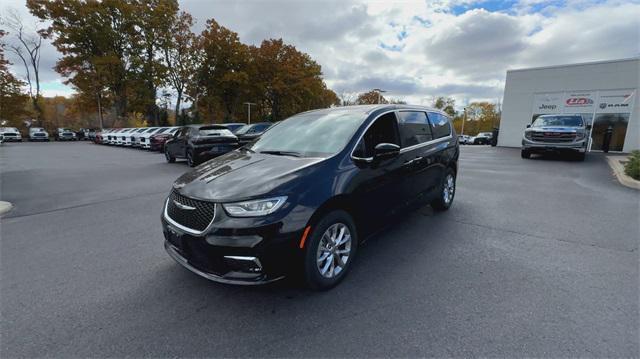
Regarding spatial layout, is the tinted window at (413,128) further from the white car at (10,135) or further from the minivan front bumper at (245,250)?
the white car at (10,135)

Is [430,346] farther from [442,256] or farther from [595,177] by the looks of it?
[595,177]

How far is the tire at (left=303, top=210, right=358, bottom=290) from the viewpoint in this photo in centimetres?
260

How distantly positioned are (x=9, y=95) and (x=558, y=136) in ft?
187

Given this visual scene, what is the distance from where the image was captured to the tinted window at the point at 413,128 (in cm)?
394

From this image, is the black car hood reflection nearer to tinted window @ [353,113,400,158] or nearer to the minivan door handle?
tinted window @ [353,113,400,158]

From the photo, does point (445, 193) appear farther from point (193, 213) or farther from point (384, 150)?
point (193, 213)

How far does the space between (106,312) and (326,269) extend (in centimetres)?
190

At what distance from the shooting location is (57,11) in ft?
113

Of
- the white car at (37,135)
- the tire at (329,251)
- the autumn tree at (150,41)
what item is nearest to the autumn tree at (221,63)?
the autumn tree at (150,41)

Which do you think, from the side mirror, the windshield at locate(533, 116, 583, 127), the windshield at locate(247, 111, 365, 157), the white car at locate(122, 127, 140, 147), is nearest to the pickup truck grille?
the windshield at locate(533, 116, 583, 127)

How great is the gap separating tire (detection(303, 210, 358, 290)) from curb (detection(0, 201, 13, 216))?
6134 mm

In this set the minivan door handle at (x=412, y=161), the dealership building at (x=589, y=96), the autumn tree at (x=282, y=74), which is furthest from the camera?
the autumn tree at (x=282, y=74)

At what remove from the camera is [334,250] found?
2.88 meters

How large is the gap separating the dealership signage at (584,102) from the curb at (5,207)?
23.9 m
